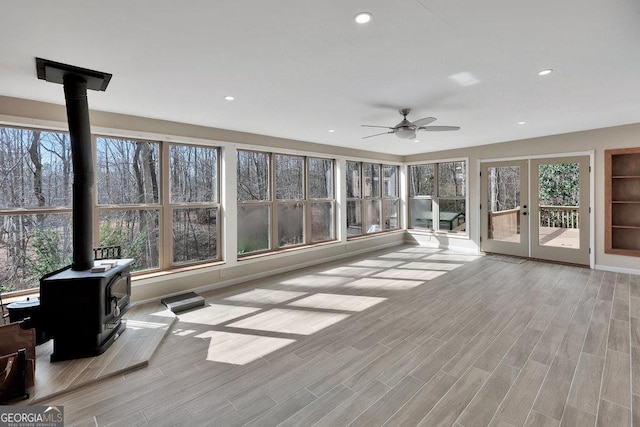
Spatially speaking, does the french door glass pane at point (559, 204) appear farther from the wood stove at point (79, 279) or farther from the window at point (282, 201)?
the wood stove at point (79, 279)

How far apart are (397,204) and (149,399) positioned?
749cm

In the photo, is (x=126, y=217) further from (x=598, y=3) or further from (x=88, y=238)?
(x=598, y=3)

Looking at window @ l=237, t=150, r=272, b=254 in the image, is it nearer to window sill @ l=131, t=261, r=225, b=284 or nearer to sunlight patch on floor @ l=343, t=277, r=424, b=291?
window sill @ l=131, t=261, r=225, b=284

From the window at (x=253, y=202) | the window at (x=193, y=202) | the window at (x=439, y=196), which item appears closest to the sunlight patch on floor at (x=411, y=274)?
the window at (x=253, y=202)

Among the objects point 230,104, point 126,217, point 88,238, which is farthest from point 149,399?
point 230,104

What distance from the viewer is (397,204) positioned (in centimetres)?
854

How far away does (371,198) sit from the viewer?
25.4ft

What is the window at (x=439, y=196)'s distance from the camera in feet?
24.2

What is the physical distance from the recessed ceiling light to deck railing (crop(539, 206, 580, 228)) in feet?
19.6

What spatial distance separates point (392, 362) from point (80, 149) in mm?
3412

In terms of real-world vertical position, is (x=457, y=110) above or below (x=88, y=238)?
above

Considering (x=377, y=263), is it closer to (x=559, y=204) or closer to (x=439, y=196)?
(x=439, y=196)

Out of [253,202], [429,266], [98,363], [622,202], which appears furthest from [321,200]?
[622,202]

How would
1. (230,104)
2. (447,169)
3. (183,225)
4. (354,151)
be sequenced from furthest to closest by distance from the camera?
(447,169) < (354,151) < (183,225) < (230,104)
